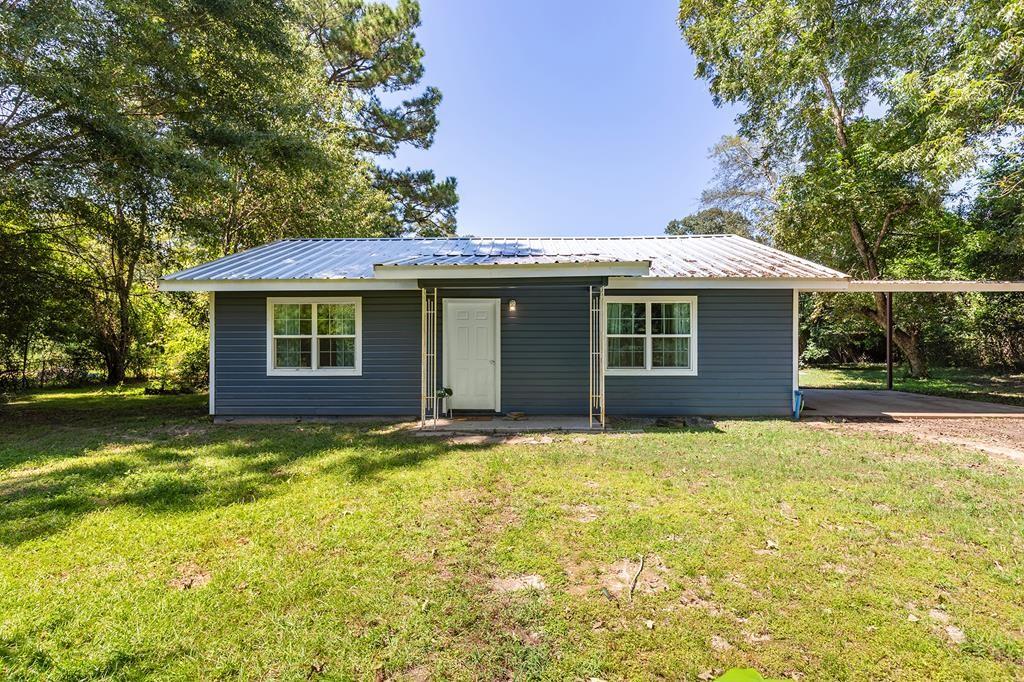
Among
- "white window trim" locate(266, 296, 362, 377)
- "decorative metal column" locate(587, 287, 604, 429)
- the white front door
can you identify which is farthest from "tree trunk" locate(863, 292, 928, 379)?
"white window trim" locate(266, 296, 362, 377)

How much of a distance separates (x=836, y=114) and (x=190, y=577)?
64.7ft

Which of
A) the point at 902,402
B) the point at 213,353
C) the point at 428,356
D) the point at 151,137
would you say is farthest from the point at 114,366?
the point at 902,402

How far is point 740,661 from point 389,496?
2.88 m

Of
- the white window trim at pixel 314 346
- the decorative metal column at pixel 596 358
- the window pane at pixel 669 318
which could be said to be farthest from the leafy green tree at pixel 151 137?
the window pane at pixel 669 318

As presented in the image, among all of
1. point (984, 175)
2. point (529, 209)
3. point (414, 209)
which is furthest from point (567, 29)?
point (984, 175)

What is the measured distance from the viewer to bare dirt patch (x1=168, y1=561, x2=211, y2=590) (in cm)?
203

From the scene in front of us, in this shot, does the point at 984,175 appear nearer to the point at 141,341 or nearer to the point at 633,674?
the point at 633,674

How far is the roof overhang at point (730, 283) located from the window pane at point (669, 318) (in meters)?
0.51

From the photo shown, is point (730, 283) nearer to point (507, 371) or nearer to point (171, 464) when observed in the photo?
point (507, 371)

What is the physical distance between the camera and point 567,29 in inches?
476

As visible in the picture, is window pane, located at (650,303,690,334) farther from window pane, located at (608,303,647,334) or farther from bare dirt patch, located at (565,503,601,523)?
bare dirt patch, located at (565,503,601,523)

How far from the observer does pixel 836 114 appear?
13000mm

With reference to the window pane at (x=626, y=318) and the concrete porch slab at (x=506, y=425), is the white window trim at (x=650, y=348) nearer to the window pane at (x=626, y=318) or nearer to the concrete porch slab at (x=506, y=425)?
the window pane at (x=626, y=318)

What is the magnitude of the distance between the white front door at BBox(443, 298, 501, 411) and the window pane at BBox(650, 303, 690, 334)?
3.23 metres
